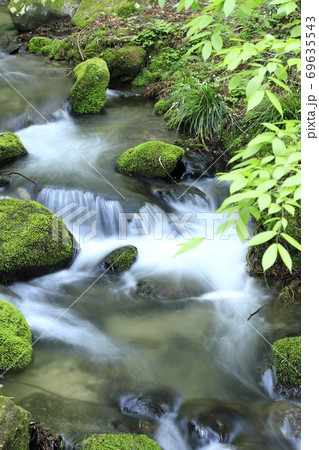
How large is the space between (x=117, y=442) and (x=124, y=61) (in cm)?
796

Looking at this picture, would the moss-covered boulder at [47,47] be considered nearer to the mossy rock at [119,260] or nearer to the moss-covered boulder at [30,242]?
the moss-covered boulder at [30,242]

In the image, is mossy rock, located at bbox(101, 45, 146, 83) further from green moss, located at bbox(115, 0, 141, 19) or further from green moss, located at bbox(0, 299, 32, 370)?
green moss, located at bbox(0, 299, 32, 370)

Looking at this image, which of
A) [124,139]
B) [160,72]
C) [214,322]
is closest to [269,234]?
[214,322]

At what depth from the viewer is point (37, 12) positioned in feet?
38.4

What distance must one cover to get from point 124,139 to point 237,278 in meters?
→ 3.34

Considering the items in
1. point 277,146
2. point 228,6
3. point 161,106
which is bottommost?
point 161,106

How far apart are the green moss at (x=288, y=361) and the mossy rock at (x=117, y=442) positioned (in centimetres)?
130

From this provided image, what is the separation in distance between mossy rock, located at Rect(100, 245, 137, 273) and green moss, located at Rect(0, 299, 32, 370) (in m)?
1.37

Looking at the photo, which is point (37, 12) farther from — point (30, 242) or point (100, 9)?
point (30, 242)

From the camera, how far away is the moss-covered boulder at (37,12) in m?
11.6

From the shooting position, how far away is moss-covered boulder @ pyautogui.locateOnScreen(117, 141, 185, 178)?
19.8 ft

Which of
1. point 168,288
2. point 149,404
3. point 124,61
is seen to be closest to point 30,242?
point 168,288
